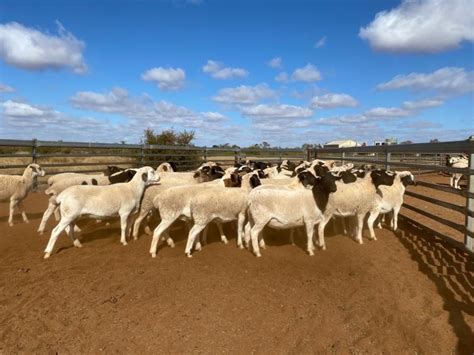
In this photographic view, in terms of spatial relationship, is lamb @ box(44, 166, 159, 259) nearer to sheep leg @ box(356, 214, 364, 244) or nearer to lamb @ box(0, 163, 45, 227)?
lamb @ box(0, 163, 45, 227)

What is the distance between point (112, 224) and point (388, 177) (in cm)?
723

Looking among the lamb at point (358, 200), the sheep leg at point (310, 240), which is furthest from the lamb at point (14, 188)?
the lamb at point (358, 200)

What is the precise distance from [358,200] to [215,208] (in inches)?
135

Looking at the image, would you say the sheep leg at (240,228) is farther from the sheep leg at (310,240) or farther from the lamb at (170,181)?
the lamb at (170,181)

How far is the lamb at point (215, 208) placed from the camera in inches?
263

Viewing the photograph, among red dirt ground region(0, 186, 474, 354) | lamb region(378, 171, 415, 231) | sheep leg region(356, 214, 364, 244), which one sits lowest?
red dirt ground region(0, 186, 474, 354)

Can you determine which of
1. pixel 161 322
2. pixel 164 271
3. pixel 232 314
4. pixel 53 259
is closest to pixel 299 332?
pixel 232 314

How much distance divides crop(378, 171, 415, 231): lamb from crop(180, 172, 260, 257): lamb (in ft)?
12.4

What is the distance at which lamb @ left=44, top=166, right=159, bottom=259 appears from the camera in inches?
264

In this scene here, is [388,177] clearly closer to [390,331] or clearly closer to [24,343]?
[390,331]

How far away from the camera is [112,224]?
936cm

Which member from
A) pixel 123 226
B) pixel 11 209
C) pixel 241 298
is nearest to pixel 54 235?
pixel 123 226

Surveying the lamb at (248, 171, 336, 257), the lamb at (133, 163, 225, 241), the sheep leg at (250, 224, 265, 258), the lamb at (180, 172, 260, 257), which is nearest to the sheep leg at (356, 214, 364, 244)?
the lamb at (248, 171, 336, 257)

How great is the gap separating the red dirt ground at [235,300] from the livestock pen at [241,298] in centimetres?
2
